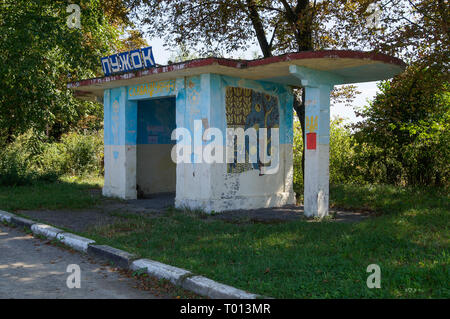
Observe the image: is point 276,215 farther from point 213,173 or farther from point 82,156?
point 82,156

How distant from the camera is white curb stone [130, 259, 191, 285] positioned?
4.97 m

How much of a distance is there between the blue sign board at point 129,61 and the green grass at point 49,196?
3.52m

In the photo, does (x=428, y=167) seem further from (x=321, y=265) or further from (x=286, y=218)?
(x=321, y=265)

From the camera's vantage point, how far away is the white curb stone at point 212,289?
14.3 ft

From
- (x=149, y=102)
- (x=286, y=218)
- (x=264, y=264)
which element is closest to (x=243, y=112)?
(x=286, y=218)

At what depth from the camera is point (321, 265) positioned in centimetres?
526

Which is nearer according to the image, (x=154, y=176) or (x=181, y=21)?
(x=154, y=176)

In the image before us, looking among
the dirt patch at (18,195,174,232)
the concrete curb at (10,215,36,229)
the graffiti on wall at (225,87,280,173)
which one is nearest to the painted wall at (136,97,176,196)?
the dirt patch at (18,195,174,232)

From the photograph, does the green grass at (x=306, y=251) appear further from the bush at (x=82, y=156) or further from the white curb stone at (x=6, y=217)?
the bush at (x=82, y=156)

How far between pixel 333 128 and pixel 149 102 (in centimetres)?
744

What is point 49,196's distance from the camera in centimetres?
1219

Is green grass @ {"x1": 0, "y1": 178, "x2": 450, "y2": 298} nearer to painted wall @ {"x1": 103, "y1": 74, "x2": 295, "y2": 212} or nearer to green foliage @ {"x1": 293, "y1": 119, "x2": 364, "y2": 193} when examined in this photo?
painted wall @ {"x1": 103, "y1": 74, "x2": 295, "y2": 212}

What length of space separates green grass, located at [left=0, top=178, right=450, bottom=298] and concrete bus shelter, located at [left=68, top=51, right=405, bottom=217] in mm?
1144

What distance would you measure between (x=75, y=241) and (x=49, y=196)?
6.02 metres
